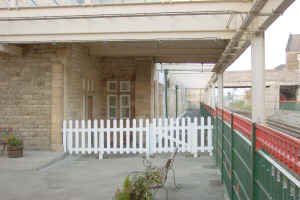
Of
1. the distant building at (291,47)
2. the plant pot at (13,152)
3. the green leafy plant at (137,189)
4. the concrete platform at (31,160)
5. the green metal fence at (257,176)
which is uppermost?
the distant building at (291,47)

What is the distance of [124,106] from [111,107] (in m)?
0.62

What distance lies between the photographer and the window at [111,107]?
14.8m

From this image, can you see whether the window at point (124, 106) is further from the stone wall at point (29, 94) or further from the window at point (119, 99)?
the stone wall at point (29, 94)

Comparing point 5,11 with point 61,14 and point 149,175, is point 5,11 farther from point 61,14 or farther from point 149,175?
point 149,175

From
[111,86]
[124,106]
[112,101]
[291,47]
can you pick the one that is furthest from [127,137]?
[291,47]

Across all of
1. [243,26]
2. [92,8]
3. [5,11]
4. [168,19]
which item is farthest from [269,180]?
[5,11]

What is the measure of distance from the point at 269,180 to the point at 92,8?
729 centimetres

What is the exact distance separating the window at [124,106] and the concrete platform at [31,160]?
5188mm

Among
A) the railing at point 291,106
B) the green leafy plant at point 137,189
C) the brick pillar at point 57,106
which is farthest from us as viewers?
the railing at point 291,106

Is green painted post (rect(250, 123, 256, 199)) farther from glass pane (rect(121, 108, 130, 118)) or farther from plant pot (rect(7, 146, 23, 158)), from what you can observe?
glass pane (rect(121, 108, 130, 118))

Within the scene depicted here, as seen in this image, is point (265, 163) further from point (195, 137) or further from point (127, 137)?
point (195, 137)

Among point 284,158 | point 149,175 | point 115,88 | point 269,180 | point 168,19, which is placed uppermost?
point 168,19

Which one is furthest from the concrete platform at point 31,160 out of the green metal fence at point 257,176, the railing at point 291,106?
the railing at point 291,106

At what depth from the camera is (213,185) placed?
21.8 feet
